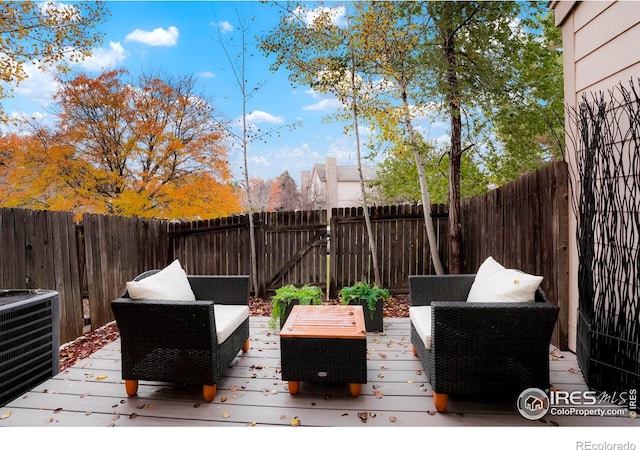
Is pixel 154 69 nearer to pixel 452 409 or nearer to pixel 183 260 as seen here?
pixel 183 260

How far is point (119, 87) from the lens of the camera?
21.6 ft

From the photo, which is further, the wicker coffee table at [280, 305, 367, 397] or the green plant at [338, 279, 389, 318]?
the green plant at [338, 279, 389, 318]

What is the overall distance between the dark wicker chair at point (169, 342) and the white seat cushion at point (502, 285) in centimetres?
168

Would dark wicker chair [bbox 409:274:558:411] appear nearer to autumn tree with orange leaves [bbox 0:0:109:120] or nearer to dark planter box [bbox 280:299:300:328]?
dark planter box [bbox 280:299:300:328]

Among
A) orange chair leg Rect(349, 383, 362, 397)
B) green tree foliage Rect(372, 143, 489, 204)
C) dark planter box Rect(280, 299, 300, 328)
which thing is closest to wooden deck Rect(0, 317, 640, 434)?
orange chair leg Rect(349, 383, 362, 397)

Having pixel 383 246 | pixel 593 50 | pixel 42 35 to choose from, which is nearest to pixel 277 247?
pixel 383 246

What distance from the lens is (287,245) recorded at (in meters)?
5.34

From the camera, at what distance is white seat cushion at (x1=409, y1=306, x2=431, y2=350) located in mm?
2180

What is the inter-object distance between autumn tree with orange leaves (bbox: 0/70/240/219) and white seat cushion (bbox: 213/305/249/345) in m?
3.85

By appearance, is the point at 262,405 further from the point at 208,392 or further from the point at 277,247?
the point at 277,247

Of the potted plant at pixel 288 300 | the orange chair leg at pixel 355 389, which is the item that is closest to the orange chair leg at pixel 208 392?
the orange chair leg at pixel 355 389
